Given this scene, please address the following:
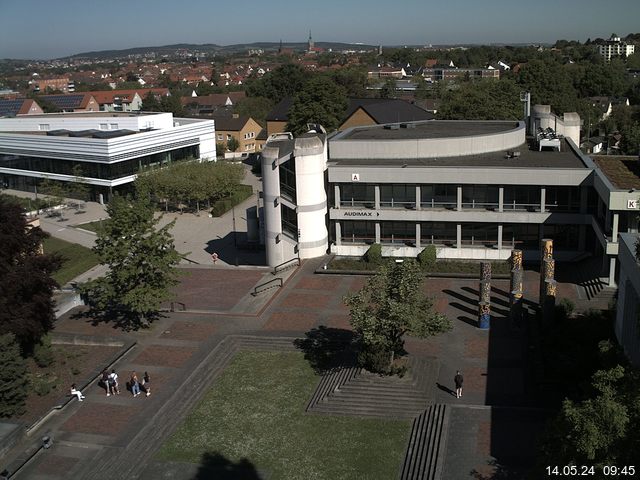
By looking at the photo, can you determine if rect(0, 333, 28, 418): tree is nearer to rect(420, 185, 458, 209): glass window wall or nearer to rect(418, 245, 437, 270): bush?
rect(418, 245, 437, 270): bush

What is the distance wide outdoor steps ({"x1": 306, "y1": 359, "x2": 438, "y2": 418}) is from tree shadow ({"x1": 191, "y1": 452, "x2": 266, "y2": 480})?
4151 mm

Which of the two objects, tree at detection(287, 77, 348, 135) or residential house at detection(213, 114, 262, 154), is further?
residential house at detection(213, 114, 262, 154)

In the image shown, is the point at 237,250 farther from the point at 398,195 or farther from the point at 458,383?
the point at 458,383

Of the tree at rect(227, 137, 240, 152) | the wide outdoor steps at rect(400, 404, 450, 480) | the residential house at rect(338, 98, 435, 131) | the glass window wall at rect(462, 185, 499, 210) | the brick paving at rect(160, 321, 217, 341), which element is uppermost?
the residential house at rect(338, 98, 435, 131)

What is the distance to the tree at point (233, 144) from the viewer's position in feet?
333

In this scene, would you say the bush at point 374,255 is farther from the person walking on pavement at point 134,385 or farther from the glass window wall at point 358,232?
the person walking on pavement at point 134,385

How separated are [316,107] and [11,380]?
194 ft

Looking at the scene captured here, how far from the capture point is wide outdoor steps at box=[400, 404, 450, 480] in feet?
75.0

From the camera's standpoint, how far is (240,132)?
103 m

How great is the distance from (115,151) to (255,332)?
4178 cm

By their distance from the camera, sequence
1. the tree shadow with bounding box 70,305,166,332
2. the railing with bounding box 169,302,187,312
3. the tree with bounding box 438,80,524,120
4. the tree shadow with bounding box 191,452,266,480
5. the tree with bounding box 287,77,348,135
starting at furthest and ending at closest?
1. the tree with bounding box 287,77,348,135
2. the tree with bounding box 438,80,524,120
3. the railing with bounding box 169,302,187,312
4. the tree shadow with bounding box 70,305,166,332
5. the tree shadow with bounding box 191,452,266,480

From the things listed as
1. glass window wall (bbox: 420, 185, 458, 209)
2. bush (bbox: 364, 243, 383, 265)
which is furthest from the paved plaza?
glass window wall (bbox: 420, 185, 458, 209)

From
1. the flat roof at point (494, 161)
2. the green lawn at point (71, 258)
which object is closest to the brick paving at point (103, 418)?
the green lawn at point (71, 258)

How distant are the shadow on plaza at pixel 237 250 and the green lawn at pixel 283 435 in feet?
A: 65.0
